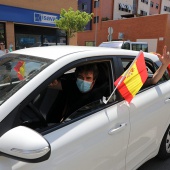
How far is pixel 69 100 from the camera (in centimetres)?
239

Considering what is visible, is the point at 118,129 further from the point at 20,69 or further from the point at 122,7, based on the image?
the point at 122,7

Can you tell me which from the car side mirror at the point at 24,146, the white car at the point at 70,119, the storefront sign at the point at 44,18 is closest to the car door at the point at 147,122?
the white car at the point at 70,119

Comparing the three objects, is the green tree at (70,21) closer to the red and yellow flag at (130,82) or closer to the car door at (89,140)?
the red and yellow flag at (130,82)

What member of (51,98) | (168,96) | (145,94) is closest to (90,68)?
(51,98)

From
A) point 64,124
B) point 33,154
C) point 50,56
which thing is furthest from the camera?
point 50,56

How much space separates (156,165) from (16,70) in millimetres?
2249

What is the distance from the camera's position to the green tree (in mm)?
18797

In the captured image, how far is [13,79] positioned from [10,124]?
0.60 metres

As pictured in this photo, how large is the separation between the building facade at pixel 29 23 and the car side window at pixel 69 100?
14.4 metres

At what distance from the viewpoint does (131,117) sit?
2.25m

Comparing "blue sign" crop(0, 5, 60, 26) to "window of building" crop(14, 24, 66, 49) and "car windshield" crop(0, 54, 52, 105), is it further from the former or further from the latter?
"car windshield" crop(0, 54, 52, 105)

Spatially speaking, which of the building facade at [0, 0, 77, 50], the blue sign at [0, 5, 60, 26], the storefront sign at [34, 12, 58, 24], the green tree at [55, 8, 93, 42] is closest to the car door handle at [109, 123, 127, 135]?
the building facade at [0, 0, 77, 50]

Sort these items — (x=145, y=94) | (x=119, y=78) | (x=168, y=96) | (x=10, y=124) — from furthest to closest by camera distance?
(x=168, y=96), (x=145, y=94), (x=119, y=78), (x=10, y=124)

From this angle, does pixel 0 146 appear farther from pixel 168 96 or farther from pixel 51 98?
pixel 168 96
